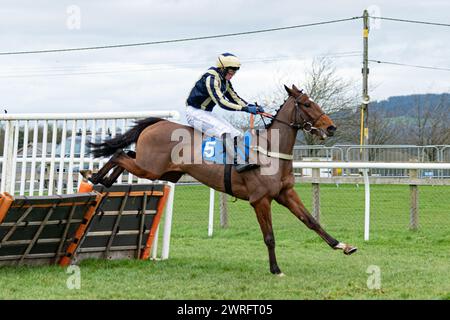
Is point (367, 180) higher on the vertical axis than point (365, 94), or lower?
lower

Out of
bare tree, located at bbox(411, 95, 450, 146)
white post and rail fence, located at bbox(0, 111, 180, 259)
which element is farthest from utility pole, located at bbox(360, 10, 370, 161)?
white post and rail fence, located at bbox(0, 111, 180, 259)

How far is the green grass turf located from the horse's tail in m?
1.29

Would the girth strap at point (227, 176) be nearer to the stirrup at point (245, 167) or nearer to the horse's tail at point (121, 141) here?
the stirrup at point (245, 167)

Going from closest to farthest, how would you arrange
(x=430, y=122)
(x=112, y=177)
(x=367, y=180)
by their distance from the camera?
(x=112, y=177), (x=367, y=180), (x=430, y=122)

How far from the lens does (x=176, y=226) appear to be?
13922 mm

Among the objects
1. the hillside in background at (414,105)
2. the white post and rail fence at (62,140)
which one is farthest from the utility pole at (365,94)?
the white post and rail fence at (62,140)

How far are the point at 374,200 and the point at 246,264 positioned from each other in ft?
38.3

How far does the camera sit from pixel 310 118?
838 cm

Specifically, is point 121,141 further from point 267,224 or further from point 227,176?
point 267,224

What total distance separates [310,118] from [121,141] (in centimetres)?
229

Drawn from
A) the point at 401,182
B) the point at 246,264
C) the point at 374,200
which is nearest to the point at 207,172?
the point at 246,264

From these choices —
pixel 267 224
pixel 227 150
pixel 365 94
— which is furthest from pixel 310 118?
pixel 365 94

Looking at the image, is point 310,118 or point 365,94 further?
point 365,94
